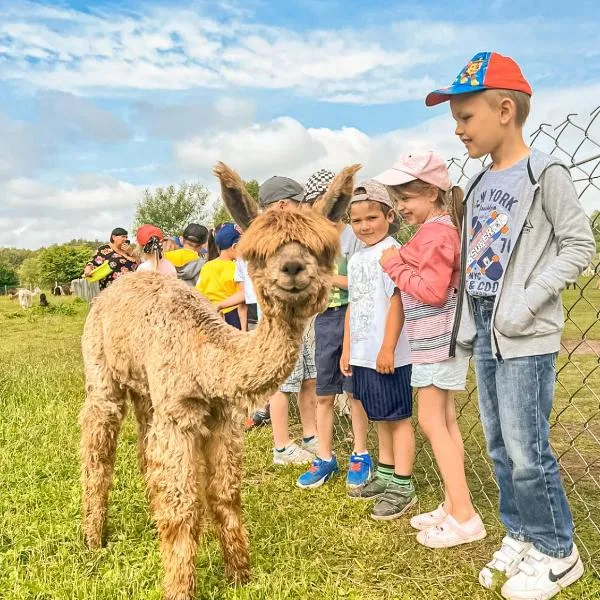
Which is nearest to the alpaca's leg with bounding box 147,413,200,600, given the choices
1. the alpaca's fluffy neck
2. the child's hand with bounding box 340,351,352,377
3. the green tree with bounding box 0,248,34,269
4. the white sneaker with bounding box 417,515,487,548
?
the alpaca's fluffy neck

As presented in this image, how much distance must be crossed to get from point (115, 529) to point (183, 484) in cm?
119

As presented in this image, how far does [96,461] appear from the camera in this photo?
3.53 meters

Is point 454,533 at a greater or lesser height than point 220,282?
lesser

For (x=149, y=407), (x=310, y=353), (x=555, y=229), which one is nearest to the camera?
(x=555, y=229)

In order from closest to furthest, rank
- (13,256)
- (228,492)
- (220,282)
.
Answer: (228,492) → (220,282) → (13,256)

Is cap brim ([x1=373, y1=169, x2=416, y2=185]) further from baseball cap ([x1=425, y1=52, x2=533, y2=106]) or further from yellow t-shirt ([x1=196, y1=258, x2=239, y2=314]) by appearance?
yellow t-shirt ([x1=196, y1=258, x2=239, y2=314])

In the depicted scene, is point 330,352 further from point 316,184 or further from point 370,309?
point 316,184

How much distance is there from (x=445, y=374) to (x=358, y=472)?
1.31 meters

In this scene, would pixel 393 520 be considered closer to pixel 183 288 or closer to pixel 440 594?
pixel 440 594

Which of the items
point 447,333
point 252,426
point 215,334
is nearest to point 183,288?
point 215,334

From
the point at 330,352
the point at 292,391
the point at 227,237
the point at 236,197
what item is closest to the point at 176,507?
the point at 236,197

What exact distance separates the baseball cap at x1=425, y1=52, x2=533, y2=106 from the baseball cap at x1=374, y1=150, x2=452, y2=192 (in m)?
0.59

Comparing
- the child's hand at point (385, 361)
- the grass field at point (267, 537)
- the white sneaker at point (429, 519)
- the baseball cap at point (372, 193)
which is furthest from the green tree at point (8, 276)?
the white sneaker at point (429, 519)

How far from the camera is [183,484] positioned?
2.83 meters
